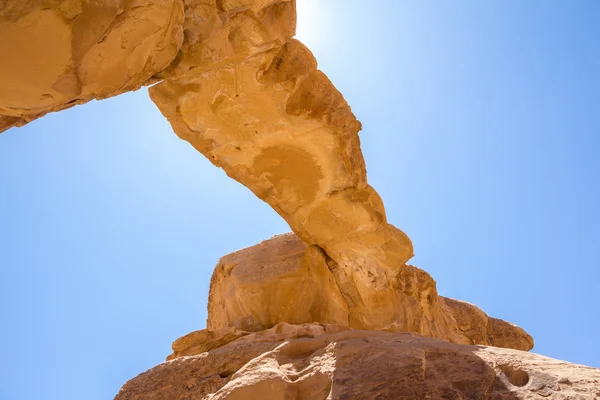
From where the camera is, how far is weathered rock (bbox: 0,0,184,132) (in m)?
2.78

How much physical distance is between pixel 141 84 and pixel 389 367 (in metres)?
2.59

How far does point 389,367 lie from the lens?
344cm

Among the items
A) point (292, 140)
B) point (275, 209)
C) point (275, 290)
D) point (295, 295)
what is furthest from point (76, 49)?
point (275, 209)

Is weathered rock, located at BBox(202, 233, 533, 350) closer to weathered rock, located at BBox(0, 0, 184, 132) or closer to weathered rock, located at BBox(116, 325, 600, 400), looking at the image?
weathered rock, located at BBox(116, 325, 600, 400)

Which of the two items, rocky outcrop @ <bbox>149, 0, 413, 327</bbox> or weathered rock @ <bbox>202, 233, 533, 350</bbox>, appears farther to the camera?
weathered rock @ <bbox>202, 233, 533, 350</bbox>

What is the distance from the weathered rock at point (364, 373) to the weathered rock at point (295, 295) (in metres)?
1.20

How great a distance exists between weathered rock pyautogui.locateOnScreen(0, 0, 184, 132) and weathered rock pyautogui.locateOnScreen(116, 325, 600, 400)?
2162mm

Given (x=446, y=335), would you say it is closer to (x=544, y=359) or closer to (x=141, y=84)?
(x=544, y=359)

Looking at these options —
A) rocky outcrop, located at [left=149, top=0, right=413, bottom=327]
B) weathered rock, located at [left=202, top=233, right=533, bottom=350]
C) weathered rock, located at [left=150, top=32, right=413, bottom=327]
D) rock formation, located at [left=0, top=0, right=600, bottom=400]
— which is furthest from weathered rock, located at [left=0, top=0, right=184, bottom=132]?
weathered rock, located at [left=202, top=233, right=533, bottom=350]

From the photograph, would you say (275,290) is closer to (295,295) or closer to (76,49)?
(295,295)

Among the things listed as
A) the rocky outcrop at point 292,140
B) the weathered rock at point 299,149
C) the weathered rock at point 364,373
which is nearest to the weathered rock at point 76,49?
the rocky outcrop at point 292,140

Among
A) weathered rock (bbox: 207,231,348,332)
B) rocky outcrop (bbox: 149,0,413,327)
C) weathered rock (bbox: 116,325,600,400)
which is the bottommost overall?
weathered rock (bbox: 116,325,600,400)

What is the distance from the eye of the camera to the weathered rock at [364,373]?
314 cm

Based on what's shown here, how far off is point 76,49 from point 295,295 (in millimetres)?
3972
